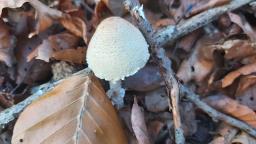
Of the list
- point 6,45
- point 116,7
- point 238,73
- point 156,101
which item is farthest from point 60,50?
point 238,73

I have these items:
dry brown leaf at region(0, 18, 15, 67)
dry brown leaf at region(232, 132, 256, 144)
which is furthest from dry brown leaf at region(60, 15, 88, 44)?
dry brown leaf at region(232, 132, 256, 144)

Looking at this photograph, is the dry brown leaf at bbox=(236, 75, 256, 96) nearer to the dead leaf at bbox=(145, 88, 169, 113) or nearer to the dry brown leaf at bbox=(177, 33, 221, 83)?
A: the dry brown leaf at bbox=(177, 33, 221, 83)

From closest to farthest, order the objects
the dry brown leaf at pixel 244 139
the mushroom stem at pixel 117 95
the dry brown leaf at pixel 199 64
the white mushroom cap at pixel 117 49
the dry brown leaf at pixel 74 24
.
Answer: the white mushroom cap at pixel 117 49 < the dry brown leaf at pixel 244 139 < the mushroom stem at pixel 117 95 < the dry brown leaf at pixel 199 64 < the dry brown leaf at pixel 74 24

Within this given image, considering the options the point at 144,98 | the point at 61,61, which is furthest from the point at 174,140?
the point at 61,61

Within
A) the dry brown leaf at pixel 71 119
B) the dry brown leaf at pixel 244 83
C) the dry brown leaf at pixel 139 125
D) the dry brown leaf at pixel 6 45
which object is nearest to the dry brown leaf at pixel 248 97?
the dry brown leaf at pixel 244 83

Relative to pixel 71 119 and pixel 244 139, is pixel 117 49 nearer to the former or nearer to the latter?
pixel 71 119

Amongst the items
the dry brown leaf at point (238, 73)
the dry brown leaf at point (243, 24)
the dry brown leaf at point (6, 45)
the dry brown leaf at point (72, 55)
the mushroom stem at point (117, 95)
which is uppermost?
the dry brown leaf at point (6, 45)

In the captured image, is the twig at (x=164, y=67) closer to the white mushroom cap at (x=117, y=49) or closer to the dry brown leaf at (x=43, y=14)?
Answer: the white mushroom cap at (x=117, y=49)

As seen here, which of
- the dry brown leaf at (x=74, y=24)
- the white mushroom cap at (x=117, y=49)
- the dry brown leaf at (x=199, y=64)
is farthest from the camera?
the dry brown leaf at (x=74, y=24)
